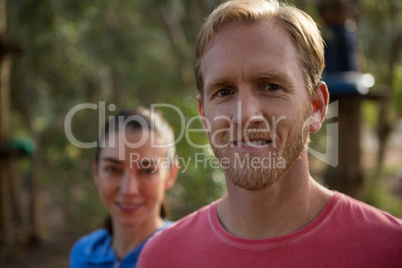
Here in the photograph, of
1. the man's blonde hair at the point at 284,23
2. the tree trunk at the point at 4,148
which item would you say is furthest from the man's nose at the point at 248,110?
the tree trunk at the point at 4,148

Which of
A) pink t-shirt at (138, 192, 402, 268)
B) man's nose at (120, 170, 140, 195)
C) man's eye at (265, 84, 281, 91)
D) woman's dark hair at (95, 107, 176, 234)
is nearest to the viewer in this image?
pink t-shirt at (138, 192, 402, 268)

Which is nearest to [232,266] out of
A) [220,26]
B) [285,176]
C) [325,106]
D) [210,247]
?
[210,247]

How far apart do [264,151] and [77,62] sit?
10.1 metres

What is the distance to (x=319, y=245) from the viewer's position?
4.68 ft

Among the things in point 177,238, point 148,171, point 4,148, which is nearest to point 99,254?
point 148,171

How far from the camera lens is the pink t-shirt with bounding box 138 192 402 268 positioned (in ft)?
4.57

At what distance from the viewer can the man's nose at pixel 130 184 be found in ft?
8.46

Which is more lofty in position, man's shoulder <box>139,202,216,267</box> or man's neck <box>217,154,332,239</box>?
man's neck <box>217,154,332,239</box>

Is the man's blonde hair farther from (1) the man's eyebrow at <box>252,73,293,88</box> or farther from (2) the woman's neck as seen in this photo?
(2) the woman's neck

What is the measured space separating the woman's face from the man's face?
1131 millimetres

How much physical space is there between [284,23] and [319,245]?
0.75 metres

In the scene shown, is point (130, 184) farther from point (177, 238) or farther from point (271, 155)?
point (271, 155)

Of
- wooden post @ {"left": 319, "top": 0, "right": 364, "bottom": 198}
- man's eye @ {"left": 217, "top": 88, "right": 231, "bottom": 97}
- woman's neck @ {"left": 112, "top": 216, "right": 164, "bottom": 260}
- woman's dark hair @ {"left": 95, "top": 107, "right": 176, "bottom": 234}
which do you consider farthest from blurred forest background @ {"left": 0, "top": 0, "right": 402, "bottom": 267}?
man's eye @ {"left": 217, "top": 88, "right": 231, "bottom": 97}

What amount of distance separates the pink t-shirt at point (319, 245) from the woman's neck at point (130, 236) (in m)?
1.06
